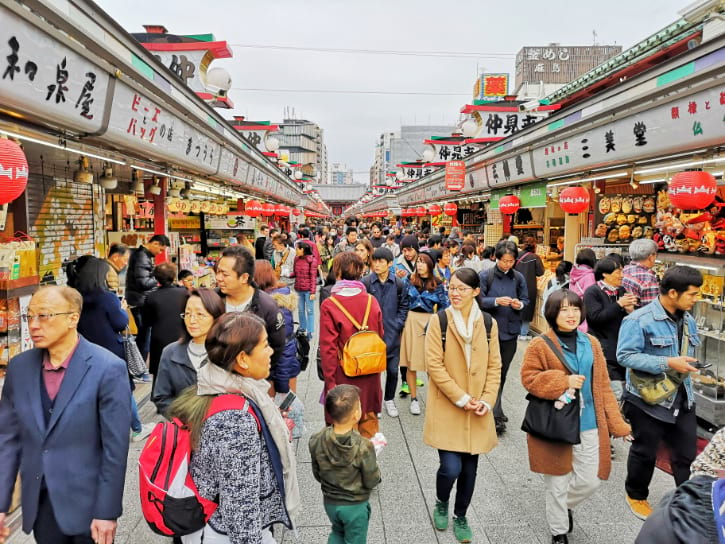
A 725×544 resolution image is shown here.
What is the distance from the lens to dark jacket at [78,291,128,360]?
4.65 meters

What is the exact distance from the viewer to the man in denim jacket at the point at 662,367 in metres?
3.66

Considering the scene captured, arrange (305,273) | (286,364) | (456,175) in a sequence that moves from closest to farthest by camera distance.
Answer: (286,364)
(305,273)
(456,175)

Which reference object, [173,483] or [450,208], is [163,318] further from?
[450,208]

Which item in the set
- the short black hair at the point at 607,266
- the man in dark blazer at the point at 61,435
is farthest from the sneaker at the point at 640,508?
the man in dark blazer at the point at 61,435

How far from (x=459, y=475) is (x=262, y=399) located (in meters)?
2.06

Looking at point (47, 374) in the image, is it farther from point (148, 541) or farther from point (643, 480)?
point (643, 480)

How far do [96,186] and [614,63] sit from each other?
12.5 metres

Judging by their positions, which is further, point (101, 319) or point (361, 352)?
point (101, 319)

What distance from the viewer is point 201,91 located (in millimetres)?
11531

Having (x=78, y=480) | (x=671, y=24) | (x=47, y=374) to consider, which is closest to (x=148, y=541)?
(x=78, y=480)

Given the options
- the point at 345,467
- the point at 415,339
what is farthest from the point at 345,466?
the point at 415,339

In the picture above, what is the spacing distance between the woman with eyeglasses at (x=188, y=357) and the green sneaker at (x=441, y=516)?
210 centimetres

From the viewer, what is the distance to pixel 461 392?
3.39m

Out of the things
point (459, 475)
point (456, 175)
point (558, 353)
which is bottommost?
point (459, 475)
